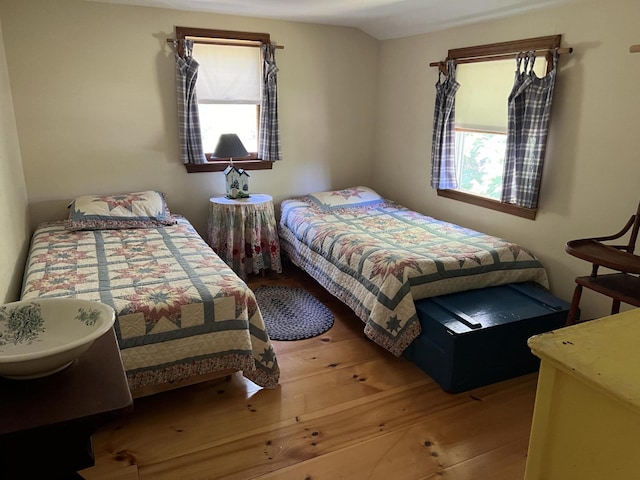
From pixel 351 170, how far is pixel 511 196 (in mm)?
1826

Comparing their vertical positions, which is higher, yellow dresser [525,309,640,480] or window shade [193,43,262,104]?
window shade [193,43,262,104]

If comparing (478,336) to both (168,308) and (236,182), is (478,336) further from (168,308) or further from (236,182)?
(236,182)

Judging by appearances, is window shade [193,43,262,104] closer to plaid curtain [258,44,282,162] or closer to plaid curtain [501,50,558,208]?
plaid curtain [258,44,282,162]

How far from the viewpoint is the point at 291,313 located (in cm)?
338

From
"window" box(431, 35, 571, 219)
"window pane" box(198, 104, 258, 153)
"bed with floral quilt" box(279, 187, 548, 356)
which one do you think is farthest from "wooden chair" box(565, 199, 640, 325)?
"window pane" box(198, 104, 258, 153)

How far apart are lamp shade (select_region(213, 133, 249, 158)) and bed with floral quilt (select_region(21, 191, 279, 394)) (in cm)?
97

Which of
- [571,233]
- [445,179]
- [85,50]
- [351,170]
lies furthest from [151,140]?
[571,233]

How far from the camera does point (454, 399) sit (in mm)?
2439

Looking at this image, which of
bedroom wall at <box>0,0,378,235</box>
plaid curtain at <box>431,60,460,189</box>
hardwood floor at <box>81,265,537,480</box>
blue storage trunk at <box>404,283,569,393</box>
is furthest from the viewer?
plaid curtain at <box>431,60,460,189</box>

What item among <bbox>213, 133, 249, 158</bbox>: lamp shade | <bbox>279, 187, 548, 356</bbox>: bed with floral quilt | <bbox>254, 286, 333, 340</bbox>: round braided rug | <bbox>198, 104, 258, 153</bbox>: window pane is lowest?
<bbox>254, 286, 333, 340</bbox>: round braided rug

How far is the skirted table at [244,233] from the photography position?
3816 millimetres

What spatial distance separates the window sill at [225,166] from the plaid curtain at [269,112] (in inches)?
3.1

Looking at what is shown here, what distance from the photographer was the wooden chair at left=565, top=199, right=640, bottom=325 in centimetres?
215

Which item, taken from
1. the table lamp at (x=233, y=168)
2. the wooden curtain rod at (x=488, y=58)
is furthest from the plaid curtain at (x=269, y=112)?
the wooden curtain rod at (x=488, y=58)
